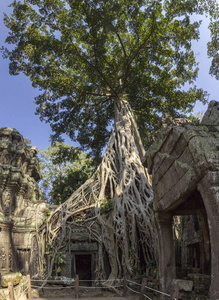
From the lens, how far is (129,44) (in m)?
12.2

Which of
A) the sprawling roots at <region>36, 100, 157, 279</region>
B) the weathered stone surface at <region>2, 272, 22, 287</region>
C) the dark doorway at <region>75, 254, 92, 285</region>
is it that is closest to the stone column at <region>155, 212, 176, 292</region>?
Answer: the sprawling roots at <region>36, 100, 157, 279</region>

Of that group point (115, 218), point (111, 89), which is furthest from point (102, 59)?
point (115, 218)

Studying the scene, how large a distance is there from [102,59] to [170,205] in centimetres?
866

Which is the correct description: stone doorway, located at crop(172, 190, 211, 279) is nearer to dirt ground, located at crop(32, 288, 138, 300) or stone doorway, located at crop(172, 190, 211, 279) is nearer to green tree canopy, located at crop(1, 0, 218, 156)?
dirt ground, located at crop(32, 288, 138, 300)

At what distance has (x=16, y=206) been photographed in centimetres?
940

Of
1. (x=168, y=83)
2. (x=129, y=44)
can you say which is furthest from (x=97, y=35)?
(x=168, y=83)

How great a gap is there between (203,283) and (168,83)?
10238 mm

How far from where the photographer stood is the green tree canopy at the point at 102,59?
1036 cm

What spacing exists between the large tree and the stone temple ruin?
37.9 inches

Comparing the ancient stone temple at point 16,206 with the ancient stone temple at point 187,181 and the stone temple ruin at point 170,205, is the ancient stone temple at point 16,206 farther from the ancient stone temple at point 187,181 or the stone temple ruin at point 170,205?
the ancient stone temple at point 187,181

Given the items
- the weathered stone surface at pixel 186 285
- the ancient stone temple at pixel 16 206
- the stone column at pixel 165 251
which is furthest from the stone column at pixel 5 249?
the weathered stone surface at pixel 186 285

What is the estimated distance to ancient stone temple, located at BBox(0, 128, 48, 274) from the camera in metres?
8.37

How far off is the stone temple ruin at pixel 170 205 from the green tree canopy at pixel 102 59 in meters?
3.39

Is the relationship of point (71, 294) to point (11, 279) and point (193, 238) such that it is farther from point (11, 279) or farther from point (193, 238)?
point (193, 238)
